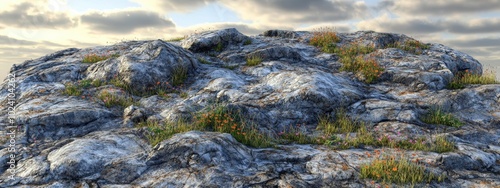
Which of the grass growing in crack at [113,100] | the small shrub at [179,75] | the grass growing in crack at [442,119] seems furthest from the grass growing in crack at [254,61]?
the grass growing in crack at [442,119]

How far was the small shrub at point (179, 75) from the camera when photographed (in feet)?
49.7

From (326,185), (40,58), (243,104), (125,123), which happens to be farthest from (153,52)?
(326,185)

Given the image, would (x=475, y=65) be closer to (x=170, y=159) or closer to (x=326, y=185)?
(x=326, y=185)

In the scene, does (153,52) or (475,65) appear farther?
(475,65)

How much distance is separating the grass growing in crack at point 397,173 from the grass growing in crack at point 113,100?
9.10 m

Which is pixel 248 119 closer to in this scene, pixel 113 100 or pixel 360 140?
pixel 360 140

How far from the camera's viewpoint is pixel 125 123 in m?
11.4

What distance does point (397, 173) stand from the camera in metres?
7.69

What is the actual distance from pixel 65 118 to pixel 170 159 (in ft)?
17.3

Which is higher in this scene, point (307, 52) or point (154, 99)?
point (307, 52)

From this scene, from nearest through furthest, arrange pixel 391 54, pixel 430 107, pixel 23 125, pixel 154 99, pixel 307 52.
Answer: pixel 23 125
pixel 430 107
pixel 154 99
pixel 391 54
pixel 307 52

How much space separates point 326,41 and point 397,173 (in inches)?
587

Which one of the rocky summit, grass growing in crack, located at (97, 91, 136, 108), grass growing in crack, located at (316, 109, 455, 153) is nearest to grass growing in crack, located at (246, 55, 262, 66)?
the rocky summit

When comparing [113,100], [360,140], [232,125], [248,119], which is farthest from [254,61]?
[360,140]
